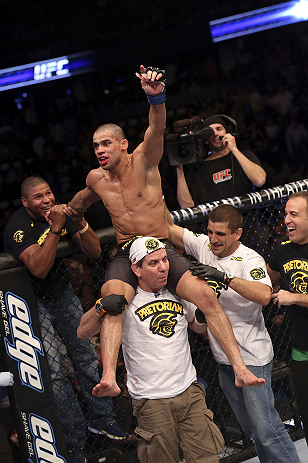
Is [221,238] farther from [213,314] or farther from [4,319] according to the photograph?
[4,319]

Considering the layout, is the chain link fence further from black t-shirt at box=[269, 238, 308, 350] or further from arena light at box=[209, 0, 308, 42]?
arena light at box=[209, 0, 308, 42]

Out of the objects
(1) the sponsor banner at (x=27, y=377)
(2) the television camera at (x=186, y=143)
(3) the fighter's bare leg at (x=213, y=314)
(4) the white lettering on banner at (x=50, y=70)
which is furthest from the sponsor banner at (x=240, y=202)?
(4) the white lettering on banner at (x=50, y=70)

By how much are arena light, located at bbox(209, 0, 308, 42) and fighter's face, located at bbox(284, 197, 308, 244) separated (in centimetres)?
481

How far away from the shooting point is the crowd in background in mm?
5773

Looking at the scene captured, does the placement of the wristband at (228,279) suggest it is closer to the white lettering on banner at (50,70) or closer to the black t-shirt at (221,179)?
the black t-shirt at (221,179)

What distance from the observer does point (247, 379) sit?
211cm

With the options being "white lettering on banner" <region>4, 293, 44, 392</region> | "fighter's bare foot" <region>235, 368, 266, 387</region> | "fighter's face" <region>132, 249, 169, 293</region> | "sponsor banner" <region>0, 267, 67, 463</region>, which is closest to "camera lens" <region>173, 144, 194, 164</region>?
"fighter's face" <region>132, 249, 169, 293</region>

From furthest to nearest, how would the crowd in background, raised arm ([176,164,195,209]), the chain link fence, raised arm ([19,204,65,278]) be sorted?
the crowd in background
raised arm ([176,164,195,209])
the chain link fence
raised arm ([19,204,65,278])

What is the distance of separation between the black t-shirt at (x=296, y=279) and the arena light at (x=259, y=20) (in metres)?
4.90

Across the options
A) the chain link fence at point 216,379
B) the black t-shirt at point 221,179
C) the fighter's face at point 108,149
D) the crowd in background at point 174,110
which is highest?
the crowd in background at point 174,110

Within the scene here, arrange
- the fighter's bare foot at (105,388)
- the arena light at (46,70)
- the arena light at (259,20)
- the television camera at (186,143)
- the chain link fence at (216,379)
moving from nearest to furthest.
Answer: the fighter's bare foot at (105,388) → the chain link fence at (216,379) → the television camera at (186,143) → the arena light at (46,70) → the arena light at (259,20)

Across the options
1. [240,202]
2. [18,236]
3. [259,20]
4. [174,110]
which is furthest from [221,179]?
[259,20]

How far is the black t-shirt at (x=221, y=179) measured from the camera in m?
3.23

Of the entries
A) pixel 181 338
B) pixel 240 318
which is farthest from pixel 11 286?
pixel 240 318
